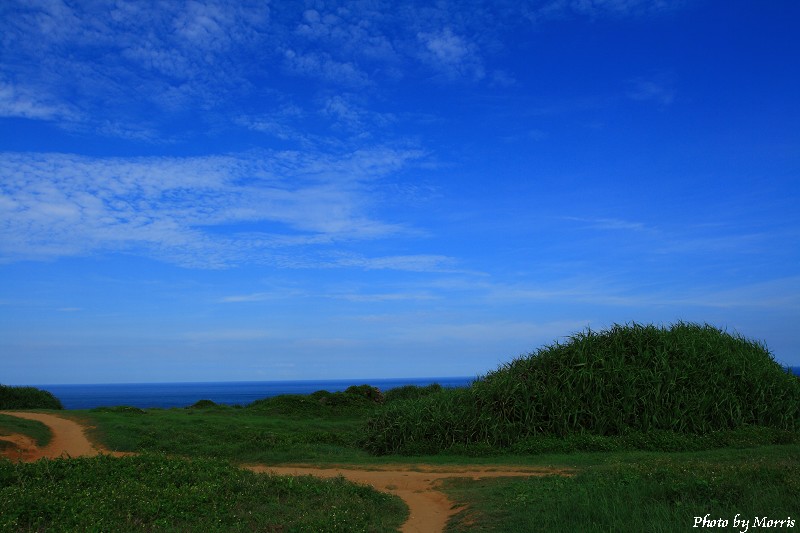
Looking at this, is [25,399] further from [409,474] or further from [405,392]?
[409,474]

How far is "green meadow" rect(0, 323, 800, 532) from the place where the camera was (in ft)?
27.8

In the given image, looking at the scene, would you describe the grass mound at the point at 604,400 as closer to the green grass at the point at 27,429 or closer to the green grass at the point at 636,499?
the green grass at the point at 636,499

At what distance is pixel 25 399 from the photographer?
31.9 metres

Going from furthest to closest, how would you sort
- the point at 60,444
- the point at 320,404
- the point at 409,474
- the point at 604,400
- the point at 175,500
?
the point at 320,404
the point at 60,444
the point at 604,400
the point at 409,474
the point at 175,500

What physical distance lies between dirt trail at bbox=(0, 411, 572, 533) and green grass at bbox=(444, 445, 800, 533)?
488mm

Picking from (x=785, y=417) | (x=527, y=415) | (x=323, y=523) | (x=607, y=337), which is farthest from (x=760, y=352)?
(x=323, y=523)

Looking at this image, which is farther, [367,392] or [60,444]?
[367,392]

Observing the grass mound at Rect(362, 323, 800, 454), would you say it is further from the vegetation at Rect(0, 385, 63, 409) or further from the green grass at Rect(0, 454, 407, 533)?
the vegetation at Rect(0, 385, 63, 409)

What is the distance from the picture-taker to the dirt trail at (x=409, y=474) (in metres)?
10.2

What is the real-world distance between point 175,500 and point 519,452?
10235 mm

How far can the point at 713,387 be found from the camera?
60.1 feet

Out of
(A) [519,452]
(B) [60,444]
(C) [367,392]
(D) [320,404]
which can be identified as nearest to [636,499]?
(A) [519,452]

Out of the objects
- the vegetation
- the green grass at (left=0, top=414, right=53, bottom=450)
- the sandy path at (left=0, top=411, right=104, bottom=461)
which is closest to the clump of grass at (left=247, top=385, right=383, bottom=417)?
the sandy path at (left=0, top=411, right=104, bottom=461)

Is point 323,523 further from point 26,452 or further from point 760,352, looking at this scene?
point 760,352
